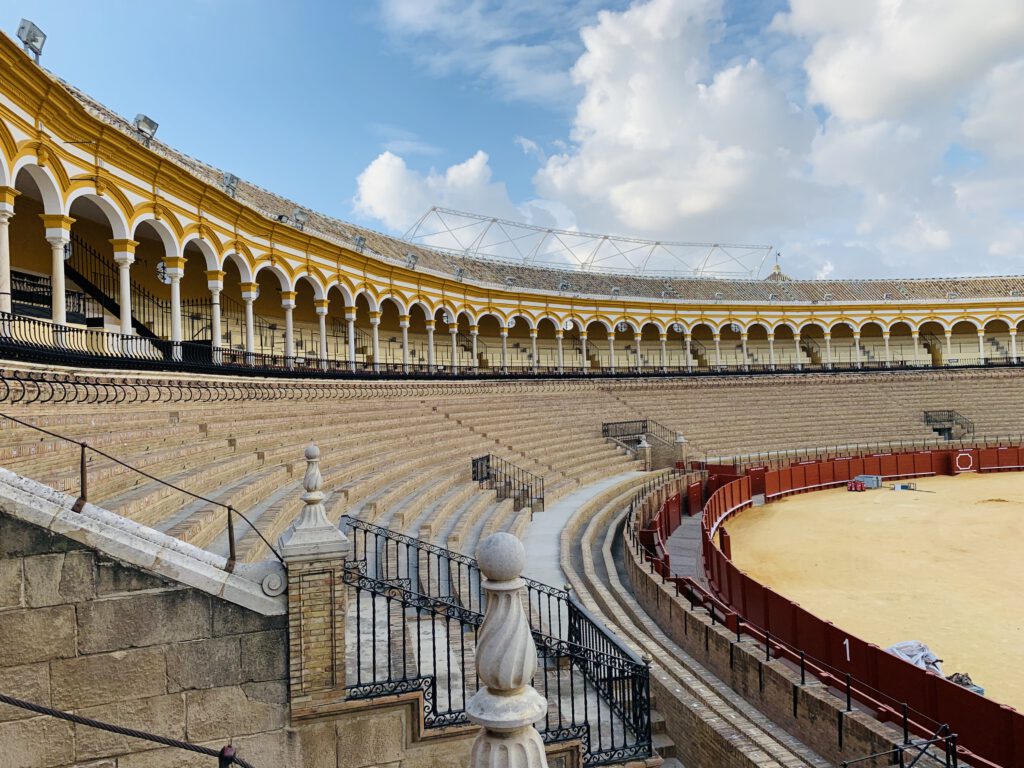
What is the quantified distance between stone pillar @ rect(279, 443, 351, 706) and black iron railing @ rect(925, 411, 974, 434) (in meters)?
38.5

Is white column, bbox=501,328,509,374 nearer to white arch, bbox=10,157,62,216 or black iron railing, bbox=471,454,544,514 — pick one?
black iron railing, bbox=471,454,544,514

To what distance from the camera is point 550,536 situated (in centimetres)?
1399

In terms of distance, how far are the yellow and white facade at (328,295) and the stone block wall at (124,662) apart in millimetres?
8644

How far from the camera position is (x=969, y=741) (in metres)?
6.38

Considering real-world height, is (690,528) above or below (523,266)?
below

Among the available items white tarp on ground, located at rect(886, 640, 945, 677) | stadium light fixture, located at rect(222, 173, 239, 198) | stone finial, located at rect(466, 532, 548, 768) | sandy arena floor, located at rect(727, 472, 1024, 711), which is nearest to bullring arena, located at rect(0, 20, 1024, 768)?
stone finial, located at rect(466, 532, 548, 768)

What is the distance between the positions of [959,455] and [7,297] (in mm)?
33741

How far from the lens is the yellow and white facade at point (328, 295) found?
12.7m

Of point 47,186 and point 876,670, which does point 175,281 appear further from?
point 876,670

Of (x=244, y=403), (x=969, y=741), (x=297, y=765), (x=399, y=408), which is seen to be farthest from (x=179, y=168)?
(x=969, y=741)

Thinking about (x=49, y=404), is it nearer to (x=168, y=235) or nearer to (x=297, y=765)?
(x=297, y=765)

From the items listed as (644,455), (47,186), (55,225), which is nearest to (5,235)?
(55,225)

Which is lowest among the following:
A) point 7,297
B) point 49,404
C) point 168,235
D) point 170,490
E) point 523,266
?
point 170,490

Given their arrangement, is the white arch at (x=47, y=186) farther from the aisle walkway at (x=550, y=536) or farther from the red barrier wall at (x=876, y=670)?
the red barrier wall at (x=876, y=670)
